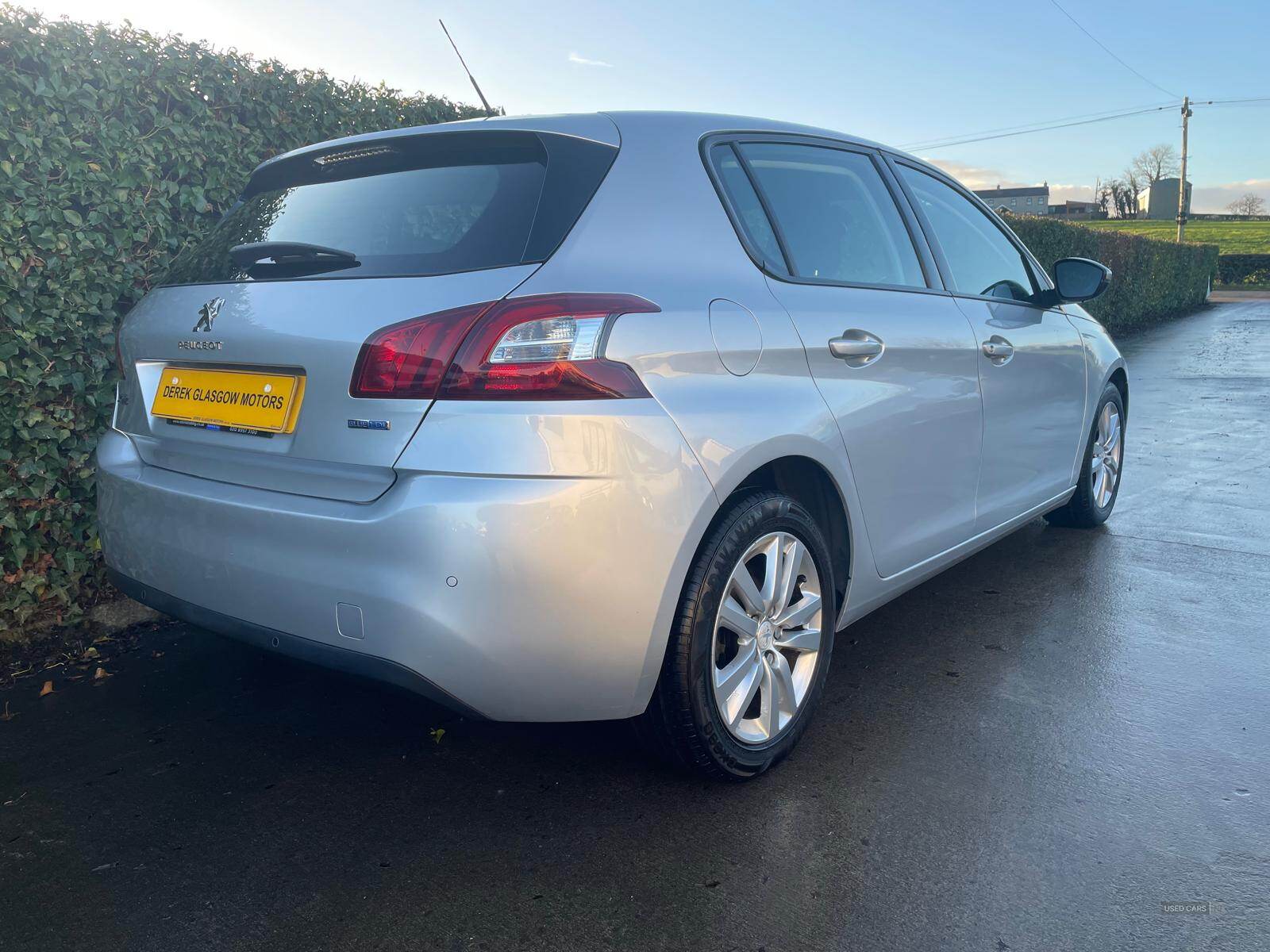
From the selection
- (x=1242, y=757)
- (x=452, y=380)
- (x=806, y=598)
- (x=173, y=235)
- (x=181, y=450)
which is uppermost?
(x=173, y=235)

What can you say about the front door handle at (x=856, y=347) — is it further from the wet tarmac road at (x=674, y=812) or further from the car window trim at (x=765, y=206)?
the wet tarmac road at (x=674, y=812)

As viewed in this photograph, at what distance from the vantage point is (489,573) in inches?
82.9

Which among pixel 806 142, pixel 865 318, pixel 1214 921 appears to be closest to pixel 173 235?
pixel 806 142

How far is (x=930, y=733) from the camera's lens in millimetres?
3012

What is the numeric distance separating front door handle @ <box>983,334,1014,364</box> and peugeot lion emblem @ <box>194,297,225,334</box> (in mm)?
2506

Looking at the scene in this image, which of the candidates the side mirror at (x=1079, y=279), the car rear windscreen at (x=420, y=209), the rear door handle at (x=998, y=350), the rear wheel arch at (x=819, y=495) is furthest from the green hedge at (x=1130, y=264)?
the car rear windscreen at (x=420, y=209)

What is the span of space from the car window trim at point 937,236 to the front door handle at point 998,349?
0.17 metres

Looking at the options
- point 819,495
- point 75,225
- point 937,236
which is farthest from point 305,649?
point 937,236

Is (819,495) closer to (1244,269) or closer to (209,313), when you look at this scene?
(209,313)

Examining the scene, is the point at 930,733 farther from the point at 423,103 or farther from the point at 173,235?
the point at 423,103

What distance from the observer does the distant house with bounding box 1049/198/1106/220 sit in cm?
6918

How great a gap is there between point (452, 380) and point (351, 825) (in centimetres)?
119

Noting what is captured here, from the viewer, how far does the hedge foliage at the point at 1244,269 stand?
45.8 metres

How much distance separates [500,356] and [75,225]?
8.03 ft
